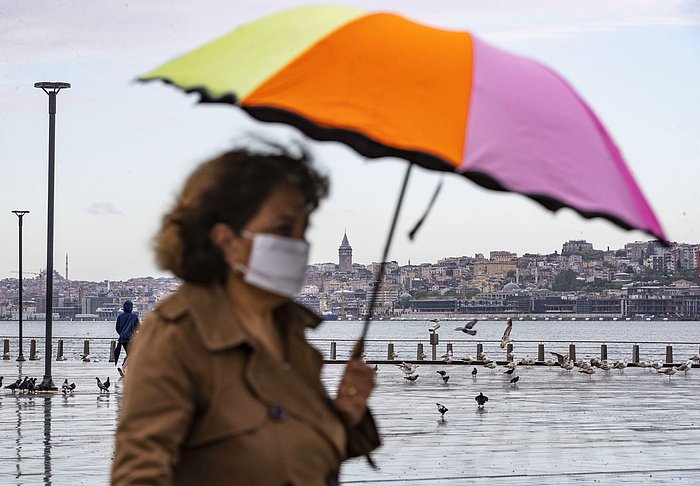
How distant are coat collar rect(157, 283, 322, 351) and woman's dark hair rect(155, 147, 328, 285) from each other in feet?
0.18

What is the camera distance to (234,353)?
3420 millimetres

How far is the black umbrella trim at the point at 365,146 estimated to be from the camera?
3.72 metres

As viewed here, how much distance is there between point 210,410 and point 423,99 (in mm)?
1030

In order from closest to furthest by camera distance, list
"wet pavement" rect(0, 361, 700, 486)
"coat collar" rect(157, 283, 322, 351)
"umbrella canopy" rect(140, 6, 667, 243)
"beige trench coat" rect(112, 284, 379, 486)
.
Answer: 1. "beige trench coat" rect(112, 284, 379, 486)
2. "coat collar" rect(157, 283, 322, 351)
3. "umbrella canopy" rect(140, 6, 667, 243)
4. "wet pavement" rect(0, 361, 700, 486)

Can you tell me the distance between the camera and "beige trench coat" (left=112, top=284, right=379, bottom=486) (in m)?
3.25

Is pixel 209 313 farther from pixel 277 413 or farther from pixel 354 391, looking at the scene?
pixel 354 391

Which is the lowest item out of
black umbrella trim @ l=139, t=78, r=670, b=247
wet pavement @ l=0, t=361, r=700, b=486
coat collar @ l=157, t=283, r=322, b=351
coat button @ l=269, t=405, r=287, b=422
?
wet pavement @ l=0, t=361, r=700, b=486

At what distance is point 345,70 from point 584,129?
2.43ft

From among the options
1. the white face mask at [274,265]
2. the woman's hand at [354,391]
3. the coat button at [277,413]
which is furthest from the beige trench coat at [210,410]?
the woman's hand at [354,391]

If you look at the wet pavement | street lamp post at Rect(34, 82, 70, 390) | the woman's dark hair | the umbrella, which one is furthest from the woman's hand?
street lamp post at Rect(34, 82, 70, 390)

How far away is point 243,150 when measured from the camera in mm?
3680

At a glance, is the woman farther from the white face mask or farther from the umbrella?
the umbrella

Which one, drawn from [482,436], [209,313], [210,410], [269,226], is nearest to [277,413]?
[210,410]

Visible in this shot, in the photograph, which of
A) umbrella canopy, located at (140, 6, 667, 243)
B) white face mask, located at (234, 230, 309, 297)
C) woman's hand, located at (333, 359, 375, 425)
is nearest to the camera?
white face mask, located at (234, 230, 309, 297)
